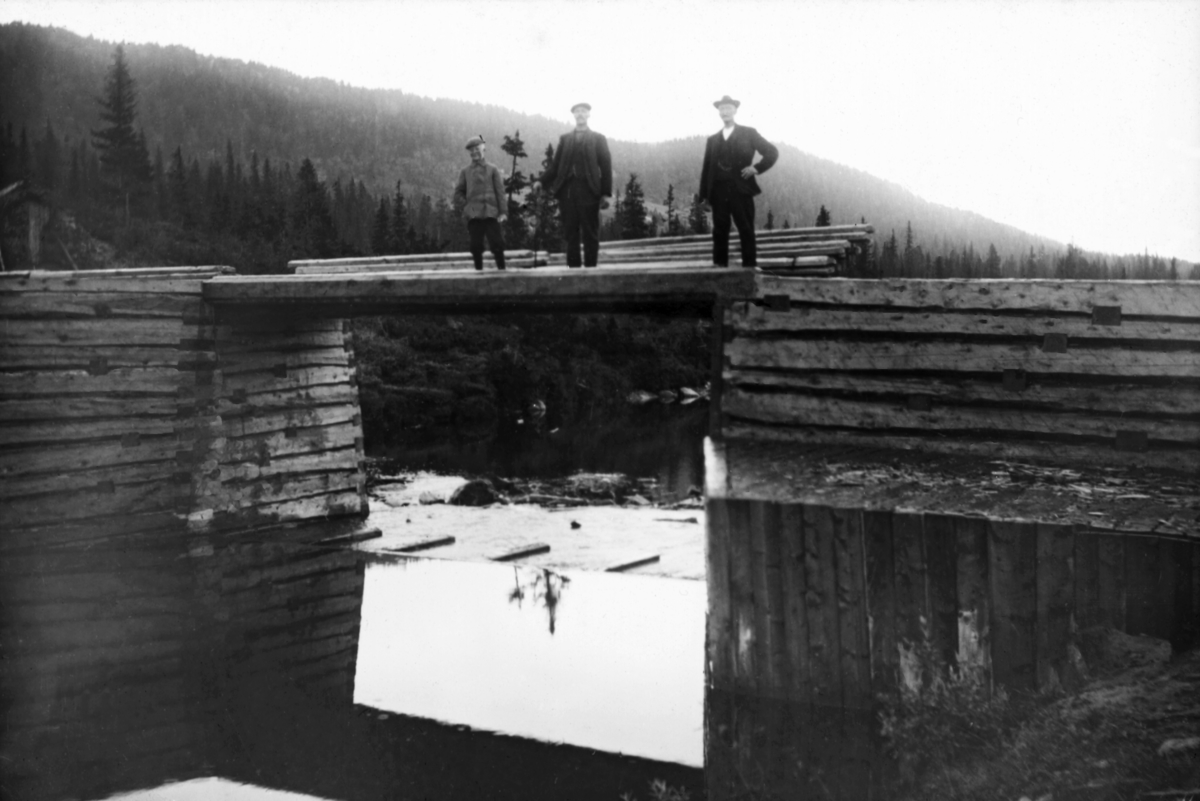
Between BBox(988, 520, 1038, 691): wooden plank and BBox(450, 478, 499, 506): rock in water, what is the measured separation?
13.2m

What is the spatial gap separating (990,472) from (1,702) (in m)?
8.41

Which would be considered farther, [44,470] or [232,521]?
[232,521]

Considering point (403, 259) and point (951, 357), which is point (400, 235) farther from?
point (951, 357)

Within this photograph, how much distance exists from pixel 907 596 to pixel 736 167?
4551 millimetres

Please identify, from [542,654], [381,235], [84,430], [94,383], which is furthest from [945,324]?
[381,235]

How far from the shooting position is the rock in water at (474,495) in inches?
768

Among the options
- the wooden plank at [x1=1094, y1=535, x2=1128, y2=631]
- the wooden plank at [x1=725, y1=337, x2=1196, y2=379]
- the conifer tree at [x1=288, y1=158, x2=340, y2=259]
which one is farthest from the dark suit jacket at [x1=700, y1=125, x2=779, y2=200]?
the conifer tree at [x1=288, y1=158, x2=340, y2=259]

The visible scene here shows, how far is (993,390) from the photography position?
8.92 metres

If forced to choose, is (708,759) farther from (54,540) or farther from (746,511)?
(54,540)

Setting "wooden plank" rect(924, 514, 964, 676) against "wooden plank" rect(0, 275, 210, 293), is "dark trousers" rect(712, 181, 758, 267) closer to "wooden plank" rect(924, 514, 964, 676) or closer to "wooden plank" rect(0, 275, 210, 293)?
"wooden plank" rect(924, 514, 964, 676)

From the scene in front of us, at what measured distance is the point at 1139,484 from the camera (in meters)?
7.88

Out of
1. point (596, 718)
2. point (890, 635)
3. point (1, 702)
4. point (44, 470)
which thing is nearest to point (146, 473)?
point (44, 470)

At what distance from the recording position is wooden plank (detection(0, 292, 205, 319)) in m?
13.0

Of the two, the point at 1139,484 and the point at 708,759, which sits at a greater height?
the point at 1139,484
